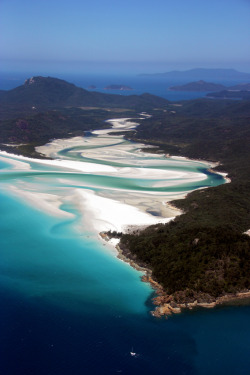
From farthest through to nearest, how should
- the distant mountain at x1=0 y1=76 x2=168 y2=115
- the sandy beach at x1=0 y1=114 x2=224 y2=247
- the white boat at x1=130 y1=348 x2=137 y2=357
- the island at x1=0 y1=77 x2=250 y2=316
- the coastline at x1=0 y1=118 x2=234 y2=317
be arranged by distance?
1. the distant mountain at x1=0 y1=76 x2=168 y2=115
2. the sandy beach at x1=0 y1=114 x2=224 y2=247
3. the island at x1=0 y1=77 x2=250 y2=316
4. the coastline at x1=0 y1=118 x2=234 y2=317
5. the white boat at x1=130 y1=348 x2=137 y2=357

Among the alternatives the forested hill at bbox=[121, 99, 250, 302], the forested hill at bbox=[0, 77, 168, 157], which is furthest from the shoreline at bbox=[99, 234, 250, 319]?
the forested hill at bbox=[0, 77, 168, 157]

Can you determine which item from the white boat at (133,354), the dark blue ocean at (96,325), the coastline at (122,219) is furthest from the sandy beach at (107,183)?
the white boat at (133,354)

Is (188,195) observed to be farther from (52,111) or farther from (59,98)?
(59,98)

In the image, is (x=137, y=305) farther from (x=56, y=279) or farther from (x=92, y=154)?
(x=92, y=154)

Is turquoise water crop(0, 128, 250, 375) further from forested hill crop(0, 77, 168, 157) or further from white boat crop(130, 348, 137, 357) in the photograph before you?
forested hill crop(0, 77, 168, 157)

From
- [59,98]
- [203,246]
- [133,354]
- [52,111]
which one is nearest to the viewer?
[133,354]

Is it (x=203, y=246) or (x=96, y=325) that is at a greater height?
(x=203, y=246)

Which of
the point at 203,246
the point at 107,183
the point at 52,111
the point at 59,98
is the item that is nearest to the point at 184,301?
the point at 203,246
